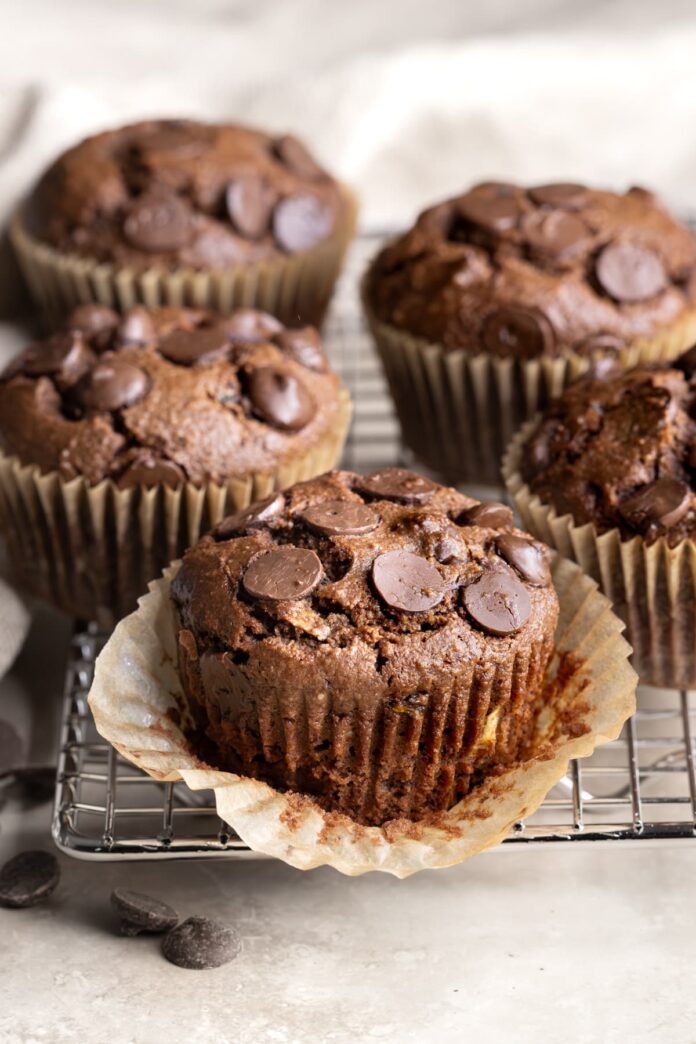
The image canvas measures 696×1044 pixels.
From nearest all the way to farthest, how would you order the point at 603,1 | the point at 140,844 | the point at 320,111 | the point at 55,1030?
the point at 55,1030 < the point at 140,844 < the point at 320,111 < the point at 603,1

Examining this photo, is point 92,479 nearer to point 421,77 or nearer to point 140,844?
point 140,844

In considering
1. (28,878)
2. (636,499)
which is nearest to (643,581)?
(636,499)

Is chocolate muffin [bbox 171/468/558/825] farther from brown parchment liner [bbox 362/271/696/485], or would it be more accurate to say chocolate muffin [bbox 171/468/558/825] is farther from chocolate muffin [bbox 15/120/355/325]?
chocolate muffin [bbox 15/120/355/325]

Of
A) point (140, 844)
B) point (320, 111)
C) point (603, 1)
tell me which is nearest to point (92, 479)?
point (140, 844)

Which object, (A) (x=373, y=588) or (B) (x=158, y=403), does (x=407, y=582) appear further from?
(B) (x=158, y=403)

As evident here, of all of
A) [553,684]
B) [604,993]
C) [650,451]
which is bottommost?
[604,993]

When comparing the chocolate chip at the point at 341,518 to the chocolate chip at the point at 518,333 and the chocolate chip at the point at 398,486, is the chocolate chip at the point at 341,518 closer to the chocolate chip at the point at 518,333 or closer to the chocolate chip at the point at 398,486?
the chocolate chip at the point at 398,486

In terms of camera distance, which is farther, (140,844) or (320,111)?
(320,111)
